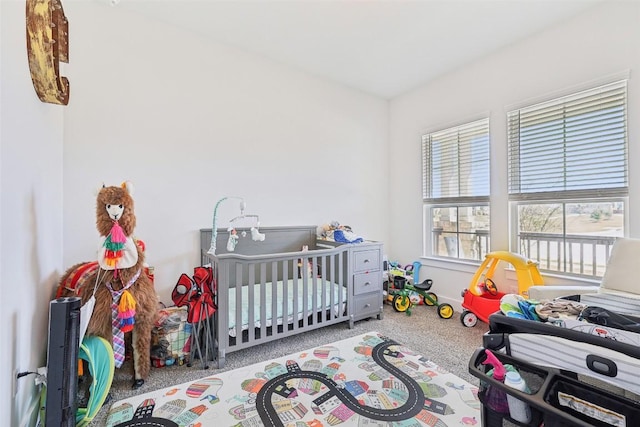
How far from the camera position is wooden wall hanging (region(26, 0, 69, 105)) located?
116 cm

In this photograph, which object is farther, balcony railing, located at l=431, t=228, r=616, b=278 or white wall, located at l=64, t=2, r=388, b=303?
balcony railing, located at l=431, t=228, r=616, b=278

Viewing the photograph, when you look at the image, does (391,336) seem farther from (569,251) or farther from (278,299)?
(569,251)

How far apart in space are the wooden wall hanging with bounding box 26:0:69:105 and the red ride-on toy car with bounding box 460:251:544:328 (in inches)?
126

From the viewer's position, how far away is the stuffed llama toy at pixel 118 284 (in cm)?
158

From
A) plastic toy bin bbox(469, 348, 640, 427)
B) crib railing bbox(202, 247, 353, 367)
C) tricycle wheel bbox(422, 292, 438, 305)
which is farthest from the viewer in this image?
tricycle wheel bbox(422, 292, 438, 305)

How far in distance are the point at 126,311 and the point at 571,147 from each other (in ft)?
11.3

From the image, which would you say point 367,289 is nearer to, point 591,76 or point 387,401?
point 387,401

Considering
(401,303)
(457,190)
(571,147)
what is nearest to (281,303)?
(401,303)

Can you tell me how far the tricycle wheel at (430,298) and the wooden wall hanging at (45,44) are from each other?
3465mm

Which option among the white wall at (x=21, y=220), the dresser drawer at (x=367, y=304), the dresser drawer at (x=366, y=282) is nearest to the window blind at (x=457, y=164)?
the dresser drawer at (x=366, y=282)

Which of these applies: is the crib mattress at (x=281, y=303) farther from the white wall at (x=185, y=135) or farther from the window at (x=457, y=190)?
the window at (x=457, y=190)

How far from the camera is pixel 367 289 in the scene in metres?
2.75

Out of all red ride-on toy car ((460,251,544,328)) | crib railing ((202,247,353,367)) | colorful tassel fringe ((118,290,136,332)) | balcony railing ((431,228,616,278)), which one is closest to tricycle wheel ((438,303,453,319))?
red ride-on toy car ((460,251,544,328))

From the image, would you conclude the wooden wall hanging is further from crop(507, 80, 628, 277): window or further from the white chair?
crop(507, 80, 628, 277): window
